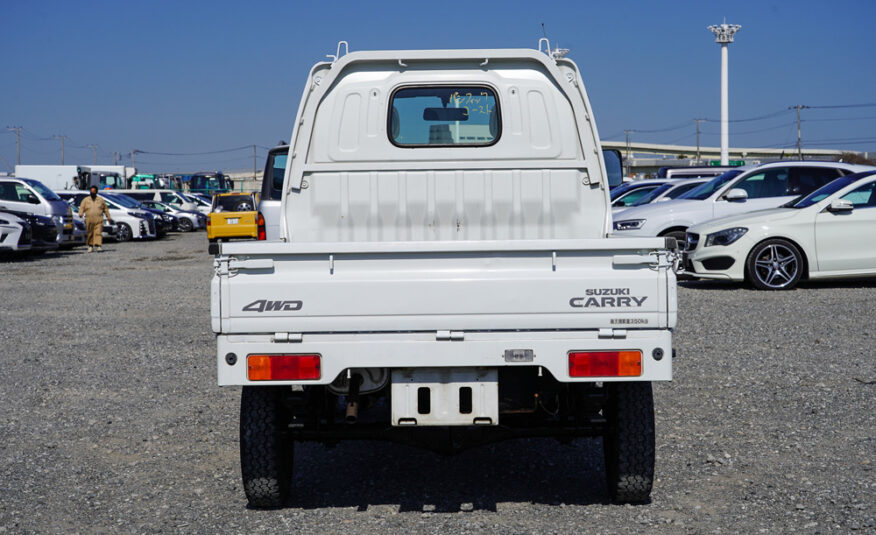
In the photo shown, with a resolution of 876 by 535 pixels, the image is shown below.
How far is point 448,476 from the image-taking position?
5328mm

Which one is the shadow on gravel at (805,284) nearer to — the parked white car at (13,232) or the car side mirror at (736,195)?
the car side mirror at (736,195)

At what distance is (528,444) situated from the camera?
6008mm

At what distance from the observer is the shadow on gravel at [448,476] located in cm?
487

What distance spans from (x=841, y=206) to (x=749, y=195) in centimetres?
278

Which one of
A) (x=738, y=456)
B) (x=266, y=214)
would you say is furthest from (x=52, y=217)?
(x=738, y=456)

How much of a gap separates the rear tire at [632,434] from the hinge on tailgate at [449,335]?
837 mm

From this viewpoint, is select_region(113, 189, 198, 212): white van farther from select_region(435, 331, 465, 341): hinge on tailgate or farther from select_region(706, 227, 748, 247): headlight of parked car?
select_region(435, 331, 465, 341): hinge on tailgate

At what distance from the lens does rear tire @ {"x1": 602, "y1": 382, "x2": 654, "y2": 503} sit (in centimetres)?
447

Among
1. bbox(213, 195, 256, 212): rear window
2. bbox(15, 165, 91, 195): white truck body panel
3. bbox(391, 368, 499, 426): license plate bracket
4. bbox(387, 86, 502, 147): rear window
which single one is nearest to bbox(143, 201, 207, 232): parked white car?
bbox(213, 195, 256, 212): rear window

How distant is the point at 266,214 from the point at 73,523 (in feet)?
28.3

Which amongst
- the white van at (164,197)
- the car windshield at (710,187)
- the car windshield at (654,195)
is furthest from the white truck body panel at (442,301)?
the white van at (164,197)

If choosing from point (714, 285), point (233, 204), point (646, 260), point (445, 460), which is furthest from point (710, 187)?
point (233, 204)

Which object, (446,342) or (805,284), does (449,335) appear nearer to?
(446,342)

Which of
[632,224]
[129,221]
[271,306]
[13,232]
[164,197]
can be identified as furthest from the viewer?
[164,197]
